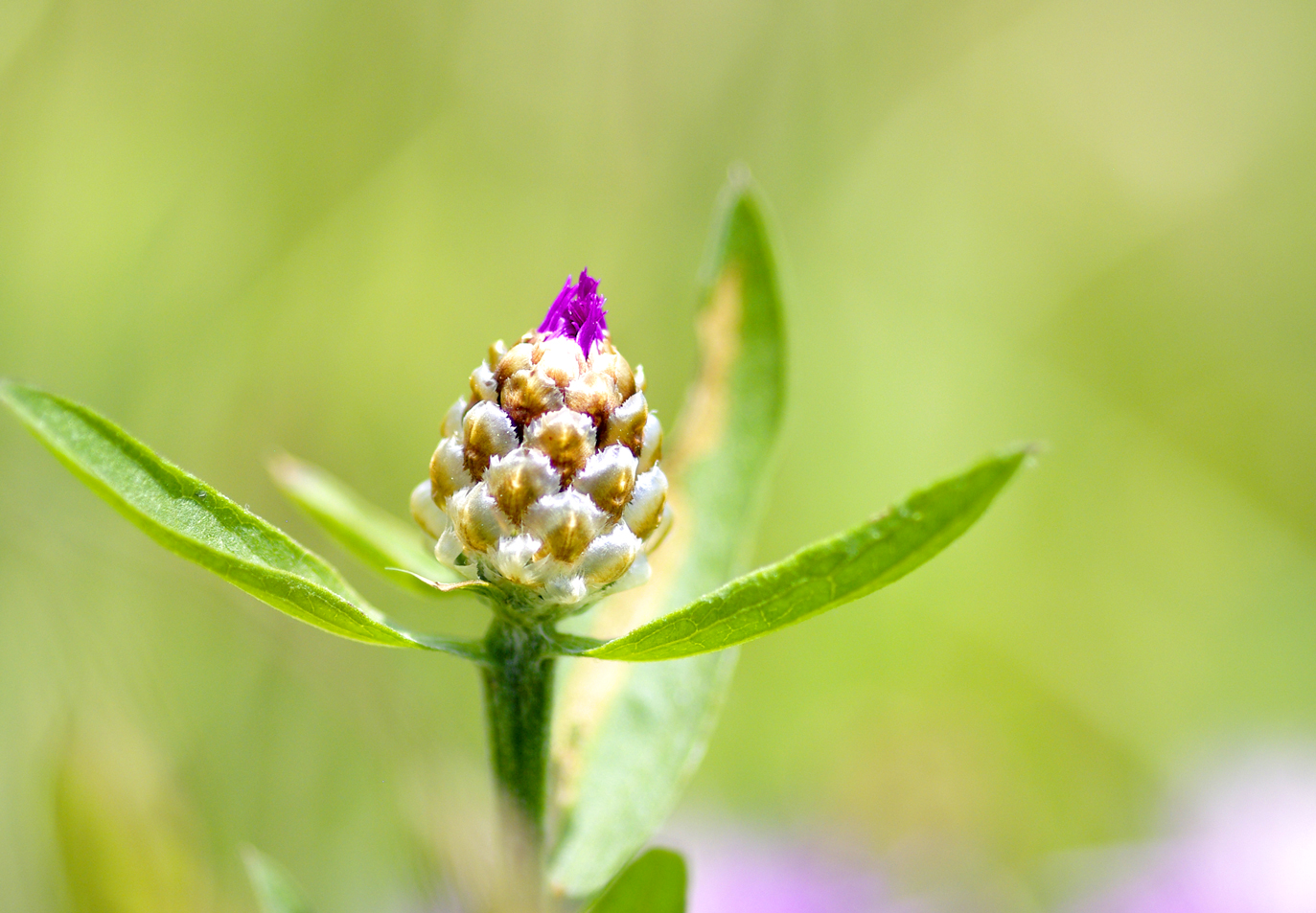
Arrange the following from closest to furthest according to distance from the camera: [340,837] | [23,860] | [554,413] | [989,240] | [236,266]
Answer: [554,413] → [23,860] → [340,837] → [236,266] → [989,240]

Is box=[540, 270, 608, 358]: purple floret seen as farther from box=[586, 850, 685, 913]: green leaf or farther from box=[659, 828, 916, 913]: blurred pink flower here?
box=[659, 828, 916, 913]: blurred pink flower

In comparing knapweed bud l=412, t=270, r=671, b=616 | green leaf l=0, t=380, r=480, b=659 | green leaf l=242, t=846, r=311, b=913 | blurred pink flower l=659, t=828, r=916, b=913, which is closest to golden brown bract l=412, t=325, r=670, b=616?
knapweed bud l=412, t=270, r=671, b=616

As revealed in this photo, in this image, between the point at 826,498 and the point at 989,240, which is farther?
the point at 989,240

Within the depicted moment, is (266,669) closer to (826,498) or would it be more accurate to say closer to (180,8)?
(826,498)

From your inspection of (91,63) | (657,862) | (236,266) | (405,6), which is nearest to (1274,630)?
(657,862)

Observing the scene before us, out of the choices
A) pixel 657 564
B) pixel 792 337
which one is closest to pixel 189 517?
pixel 657 564

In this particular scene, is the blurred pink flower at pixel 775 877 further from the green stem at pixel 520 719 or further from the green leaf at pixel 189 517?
the green leaf at pixel 189 517
